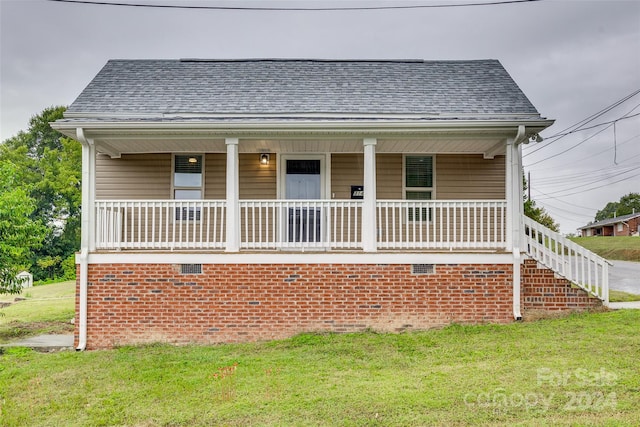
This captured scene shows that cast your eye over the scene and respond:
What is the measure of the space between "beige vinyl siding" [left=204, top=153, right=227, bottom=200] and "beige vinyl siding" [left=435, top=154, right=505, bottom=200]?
4423 mm

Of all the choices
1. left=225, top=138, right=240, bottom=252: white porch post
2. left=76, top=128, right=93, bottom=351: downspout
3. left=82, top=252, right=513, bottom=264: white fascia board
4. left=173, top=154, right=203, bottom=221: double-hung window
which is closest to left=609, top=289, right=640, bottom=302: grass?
left=82, top=252, right=513, bottom=264: white fascia board

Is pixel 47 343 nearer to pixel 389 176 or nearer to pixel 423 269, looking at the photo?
pixel 423 269

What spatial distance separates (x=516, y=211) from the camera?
25.4ft

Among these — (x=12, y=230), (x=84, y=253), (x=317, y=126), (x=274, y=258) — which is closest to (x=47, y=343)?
(x=84, y=253)

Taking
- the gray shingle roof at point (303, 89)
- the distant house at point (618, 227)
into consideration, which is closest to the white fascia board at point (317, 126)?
the gray shingle roof at point (303, 89)

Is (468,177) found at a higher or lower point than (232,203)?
higher

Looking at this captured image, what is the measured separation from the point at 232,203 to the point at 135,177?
10.7 feet

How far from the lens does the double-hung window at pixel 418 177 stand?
977 centimetres

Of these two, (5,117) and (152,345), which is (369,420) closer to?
(152,345)

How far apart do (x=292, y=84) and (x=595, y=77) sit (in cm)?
2262

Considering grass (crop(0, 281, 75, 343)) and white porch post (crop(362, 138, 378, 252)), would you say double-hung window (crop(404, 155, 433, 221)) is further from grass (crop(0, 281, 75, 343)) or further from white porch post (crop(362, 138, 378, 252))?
grass (crop(0, 281, 75, 343))

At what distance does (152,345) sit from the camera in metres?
7.32

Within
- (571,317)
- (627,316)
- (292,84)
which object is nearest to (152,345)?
(292,84)

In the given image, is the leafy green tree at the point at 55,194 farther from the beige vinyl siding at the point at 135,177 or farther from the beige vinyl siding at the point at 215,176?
the beige vinyl siding at the point at 215,176
